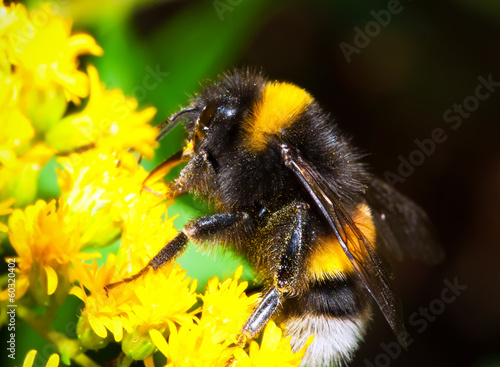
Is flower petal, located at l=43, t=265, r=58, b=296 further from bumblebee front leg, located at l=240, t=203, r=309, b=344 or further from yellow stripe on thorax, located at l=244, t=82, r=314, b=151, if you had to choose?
yellow stripe on thorax, located at l=244, t=82, r=314, b=151

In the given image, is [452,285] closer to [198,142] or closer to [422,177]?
[422,177]

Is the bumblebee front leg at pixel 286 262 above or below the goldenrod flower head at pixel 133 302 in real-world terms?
below

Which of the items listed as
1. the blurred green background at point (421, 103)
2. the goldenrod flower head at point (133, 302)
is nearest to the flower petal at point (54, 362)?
the goldenrod flower head at point (133, 302)

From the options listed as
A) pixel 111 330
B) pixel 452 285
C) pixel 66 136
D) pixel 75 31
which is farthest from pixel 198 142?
pixel 452 285
